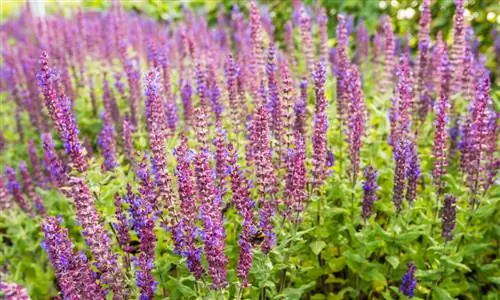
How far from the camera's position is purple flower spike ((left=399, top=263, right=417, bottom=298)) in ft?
12.5

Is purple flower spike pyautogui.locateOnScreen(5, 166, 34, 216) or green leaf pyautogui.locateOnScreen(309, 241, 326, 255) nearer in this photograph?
green leaf pyautogui.locateOnScreen(309, 241, 326, 255)

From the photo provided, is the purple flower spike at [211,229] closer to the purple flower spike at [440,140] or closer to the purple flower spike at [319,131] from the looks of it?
the purple flower spike at [319,131]

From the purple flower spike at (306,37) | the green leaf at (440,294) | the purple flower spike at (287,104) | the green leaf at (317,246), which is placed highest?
the purple flower spike at (306,37)

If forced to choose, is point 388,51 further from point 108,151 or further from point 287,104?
point 108,151

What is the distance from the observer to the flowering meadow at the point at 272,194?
3115 millimetres

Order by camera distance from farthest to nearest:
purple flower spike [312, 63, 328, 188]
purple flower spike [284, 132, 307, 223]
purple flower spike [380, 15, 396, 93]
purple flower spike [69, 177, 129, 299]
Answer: purple flower spike [380, 15, 396, 93]
purple flower spike [312, 63, 328, 188]
purple flower spike [284, 132, 307, 223]
purple flower spike [69, 177, 129, 299]

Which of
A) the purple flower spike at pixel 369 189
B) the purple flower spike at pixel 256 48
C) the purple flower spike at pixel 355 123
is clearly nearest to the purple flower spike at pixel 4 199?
the purple flower spike at pixel 256 48

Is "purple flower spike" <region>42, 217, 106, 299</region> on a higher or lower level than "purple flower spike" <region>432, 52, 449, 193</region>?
lower

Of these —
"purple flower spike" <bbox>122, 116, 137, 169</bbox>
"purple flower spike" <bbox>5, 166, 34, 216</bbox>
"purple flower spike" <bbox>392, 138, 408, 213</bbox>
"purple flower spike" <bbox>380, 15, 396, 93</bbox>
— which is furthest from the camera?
"purple flower spike" <bbox>380, 15, 396, 93</bbox>

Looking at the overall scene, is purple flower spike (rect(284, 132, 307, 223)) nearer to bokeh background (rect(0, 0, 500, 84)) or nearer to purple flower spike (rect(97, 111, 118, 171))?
purple flower spike (rect(97, 111, 118, 171))

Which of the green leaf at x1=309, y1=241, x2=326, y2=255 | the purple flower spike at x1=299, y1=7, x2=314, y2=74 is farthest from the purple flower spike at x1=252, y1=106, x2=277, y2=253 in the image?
the purple flower spike at x1=299, y1=7, x2=314, y2=74

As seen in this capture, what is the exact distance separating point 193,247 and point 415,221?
179cm

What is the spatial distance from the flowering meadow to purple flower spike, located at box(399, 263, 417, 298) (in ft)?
0.04

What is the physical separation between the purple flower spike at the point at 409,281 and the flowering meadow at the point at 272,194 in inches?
0.5
